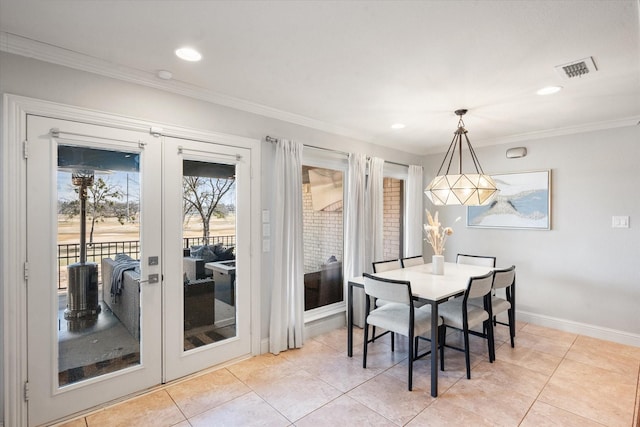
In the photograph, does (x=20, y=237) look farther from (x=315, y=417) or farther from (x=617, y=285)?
(x=617, y=285)

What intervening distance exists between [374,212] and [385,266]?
85 cm

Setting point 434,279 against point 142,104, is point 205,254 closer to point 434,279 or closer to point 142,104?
point 142,104

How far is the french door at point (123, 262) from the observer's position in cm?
219

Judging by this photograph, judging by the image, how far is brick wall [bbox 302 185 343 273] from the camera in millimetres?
4027

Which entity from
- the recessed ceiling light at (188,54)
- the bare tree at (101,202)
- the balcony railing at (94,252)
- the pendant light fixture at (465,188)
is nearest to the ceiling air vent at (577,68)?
the pendant light fixture at (465,188)

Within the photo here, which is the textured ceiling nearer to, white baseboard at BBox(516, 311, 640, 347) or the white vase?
the white vase

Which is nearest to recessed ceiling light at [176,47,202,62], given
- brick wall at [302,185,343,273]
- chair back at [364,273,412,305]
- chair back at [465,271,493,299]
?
brick wall at [302,185,343,273]

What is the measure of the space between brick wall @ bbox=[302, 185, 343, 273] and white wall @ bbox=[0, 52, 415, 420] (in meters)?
0.69

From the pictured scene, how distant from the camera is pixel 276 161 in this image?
3.38 m

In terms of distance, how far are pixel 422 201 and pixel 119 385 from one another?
4.60 metres

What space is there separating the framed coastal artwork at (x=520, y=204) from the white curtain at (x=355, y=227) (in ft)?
6.32

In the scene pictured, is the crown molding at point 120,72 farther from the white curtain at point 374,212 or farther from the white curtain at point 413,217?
the white curtain at point 413,217

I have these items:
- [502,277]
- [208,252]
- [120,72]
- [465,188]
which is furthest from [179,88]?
[502,277]

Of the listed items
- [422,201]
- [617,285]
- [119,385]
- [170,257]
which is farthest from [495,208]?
[119,385]
